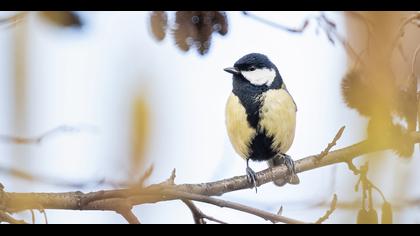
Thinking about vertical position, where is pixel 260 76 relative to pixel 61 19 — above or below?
above

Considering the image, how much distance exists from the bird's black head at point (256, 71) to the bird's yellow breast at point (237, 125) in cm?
5

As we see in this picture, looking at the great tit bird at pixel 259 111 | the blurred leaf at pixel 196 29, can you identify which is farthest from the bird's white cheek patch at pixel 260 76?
the blurred leaf at pixel 196 29

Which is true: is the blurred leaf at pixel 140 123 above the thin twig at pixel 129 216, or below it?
above

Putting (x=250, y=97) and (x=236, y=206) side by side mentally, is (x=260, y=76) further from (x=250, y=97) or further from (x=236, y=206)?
(x=236, y=206)

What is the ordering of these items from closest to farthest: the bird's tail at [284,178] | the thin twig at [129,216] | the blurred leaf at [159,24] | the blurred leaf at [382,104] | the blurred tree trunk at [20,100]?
the blurred tree trunk at [20,100]
the blurred leaf at [382,104]
the thin twig at [129,216]
the blurred leaf at [159,24]
the bird's tail at [284,178]

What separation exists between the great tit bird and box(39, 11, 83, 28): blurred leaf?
1.60ft

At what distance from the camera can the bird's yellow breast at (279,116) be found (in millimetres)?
1039

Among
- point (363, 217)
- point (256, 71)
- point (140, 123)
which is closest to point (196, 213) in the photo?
point (363, 217)

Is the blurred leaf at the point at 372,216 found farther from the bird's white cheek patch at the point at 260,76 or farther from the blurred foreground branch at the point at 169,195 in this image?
the bird's white cheek patch at the point at 260,76

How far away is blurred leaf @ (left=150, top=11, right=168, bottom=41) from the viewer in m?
0.69

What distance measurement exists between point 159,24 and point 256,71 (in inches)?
15.0

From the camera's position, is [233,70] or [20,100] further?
[233,70]

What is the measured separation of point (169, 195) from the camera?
25.9 inches
